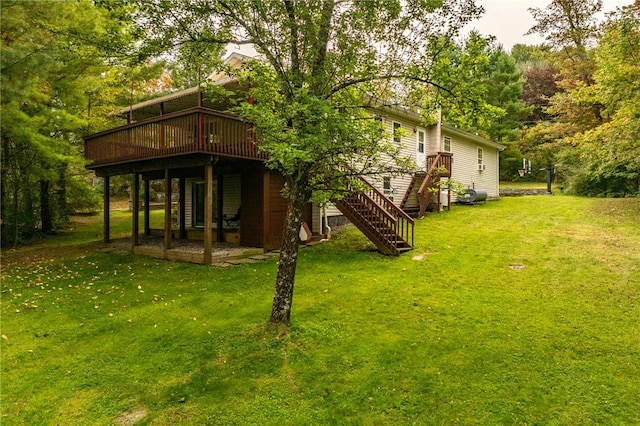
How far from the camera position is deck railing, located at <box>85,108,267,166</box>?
30.4 feet

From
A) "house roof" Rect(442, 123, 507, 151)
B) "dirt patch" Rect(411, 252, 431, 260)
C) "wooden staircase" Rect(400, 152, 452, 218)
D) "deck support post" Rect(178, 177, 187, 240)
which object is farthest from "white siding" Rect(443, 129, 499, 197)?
"deck support post" Rect(178, 177, 187, 240)

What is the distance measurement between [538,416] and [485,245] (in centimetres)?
734

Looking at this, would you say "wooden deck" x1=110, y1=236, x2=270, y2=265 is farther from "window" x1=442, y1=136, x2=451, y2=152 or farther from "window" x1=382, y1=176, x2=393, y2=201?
"window" x1=442, y1=136, x2=451, y2=152

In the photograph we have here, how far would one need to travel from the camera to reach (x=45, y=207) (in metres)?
16.2

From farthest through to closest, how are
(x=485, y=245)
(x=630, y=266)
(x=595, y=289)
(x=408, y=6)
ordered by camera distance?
(x=485, y=245) < (x=630, y=266) < (x=595, y=289) < (x=408, y=6)

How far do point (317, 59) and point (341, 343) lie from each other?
12.7ft

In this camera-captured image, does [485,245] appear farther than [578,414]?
Yes

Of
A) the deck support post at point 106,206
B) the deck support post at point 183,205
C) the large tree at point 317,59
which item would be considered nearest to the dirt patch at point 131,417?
the large tree at point 317,59

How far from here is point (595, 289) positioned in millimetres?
6836

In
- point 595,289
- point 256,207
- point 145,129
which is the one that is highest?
point 145,129

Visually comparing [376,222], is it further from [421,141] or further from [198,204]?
[421,141]

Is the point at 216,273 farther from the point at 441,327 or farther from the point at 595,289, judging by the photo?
the point at 595,289

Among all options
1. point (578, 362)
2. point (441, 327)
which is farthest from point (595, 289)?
point (441, 327)

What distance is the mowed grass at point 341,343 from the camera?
3949 mm
